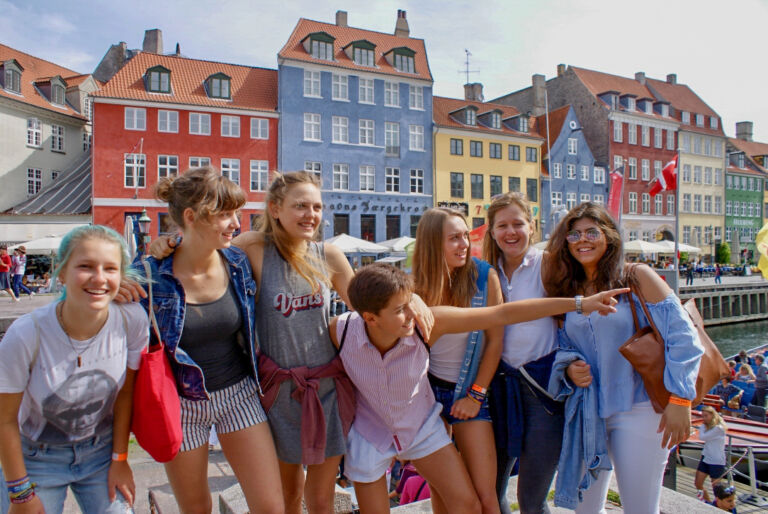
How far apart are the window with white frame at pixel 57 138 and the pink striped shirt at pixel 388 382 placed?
36936 millimetres

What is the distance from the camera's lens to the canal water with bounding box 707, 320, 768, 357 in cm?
2655

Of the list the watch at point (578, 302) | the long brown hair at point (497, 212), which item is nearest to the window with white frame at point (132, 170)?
the long brown hair at point (497, 212)

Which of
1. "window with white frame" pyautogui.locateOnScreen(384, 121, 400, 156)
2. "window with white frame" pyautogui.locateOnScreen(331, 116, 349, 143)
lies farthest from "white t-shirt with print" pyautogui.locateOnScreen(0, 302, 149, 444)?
"window with white frame" pyautogui.locateOnScreen(384, 121, 400, 156)

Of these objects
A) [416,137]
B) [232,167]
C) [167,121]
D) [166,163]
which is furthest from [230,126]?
[416,137]

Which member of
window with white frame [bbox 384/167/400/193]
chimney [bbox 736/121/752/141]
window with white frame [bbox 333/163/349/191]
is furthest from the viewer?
chimney [bbox 736/121/752/141]

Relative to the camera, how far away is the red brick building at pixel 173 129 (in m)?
27.4

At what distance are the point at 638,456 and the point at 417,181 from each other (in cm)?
3239

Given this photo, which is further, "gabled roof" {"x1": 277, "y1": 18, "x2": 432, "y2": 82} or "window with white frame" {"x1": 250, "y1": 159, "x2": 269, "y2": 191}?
"gabled roof" {"x1": 277, "y1": 18, "x2": 432, "y2": 82}

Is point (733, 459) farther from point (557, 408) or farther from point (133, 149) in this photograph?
point (133, 149)

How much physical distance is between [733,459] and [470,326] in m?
9.41

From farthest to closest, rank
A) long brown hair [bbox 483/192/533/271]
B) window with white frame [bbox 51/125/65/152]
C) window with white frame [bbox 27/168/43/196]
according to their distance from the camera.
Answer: window with white frame [bbox 51/125/65/152] < window with white frame [bbox 27/168/43/196] < long brown hair [bbox 483/192/533/271]

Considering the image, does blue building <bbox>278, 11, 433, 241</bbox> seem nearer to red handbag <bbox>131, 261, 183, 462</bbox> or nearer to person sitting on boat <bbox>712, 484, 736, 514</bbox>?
person sitting on boat <bbox>712, 484, 736, 514</bbox>

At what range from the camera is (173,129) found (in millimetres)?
28531

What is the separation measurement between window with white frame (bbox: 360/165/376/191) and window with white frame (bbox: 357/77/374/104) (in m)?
3.99
